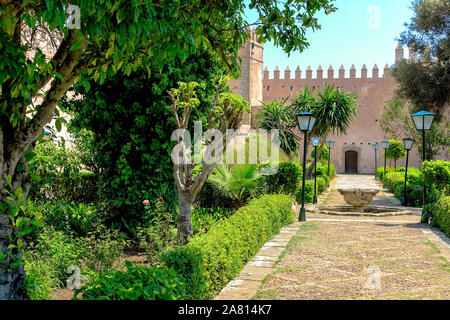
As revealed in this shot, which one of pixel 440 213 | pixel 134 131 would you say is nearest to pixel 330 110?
pixel 440 213

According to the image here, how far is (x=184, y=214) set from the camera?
5566 mm

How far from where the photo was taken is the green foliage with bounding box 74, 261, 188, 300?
253 cm

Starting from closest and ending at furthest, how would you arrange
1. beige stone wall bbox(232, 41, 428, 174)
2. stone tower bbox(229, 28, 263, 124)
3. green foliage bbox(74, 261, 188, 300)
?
green foliage bbox(74, 261, 188, 300)
stone tower bbox(229, 28, 263, 124)
beige stone wall bbox(232, 41, 428, 174)

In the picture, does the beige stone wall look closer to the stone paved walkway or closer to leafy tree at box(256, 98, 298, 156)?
leafy tree at box(256, 98, 298, 156)

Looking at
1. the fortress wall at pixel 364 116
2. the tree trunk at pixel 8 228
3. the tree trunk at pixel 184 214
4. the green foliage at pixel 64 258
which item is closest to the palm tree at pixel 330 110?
the tree trunk at pixel 184 214

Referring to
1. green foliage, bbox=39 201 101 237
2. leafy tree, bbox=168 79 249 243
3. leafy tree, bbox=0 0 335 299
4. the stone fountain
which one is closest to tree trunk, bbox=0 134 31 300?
leafy tree, bbox=0 0 335 299

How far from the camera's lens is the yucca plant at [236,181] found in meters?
8.52

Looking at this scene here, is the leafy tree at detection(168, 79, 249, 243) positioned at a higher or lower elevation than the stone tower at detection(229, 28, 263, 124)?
lower

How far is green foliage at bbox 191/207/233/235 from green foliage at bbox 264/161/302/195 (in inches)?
83.1

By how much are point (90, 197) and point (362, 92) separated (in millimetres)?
29322

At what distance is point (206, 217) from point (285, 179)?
3699mm

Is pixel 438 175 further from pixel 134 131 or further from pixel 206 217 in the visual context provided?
pixel 134 131

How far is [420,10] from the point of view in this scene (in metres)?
14.6

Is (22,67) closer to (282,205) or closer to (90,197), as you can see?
(282,205)
